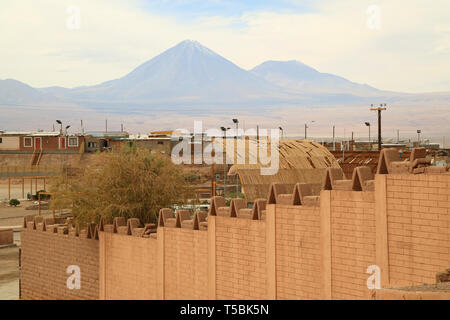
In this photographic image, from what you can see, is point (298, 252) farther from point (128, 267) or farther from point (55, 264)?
point (55, 264)

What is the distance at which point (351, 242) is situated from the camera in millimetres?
13117

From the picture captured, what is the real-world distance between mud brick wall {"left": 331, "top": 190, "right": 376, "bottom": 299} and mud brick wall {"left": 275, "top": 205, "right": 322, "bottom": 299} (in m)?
0.52

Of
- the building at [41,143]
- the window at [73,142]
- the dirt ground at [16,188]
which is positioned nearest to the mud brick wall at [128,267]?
the dirt ground at [16,188]

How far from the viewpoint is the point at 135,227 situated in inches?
800

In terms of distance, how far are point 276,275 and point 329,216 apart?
237 centimetres

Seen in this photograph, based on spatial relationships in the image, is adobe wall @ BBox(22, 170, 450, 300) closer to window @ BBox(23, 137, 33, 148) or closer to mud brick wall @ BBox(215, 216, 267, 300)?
mud brick wall @ BBox(215, 216, 267, 300)

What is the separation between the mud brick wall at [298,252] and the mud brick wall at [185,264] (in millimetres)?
3069

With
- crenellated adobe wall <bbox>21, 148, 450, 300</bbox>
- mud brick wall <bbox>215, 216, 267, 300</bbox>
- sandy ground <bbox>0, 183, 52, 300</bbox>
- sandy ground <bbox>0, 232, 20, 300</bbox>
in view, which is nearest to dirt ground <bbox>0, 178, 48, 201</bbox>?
sandy ground <bbox>0, 183, 52, 300</bbox>

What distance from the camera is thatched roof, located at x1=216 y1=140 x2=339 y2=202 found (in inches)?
1196

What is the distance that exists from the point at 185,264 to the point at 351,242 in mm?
6261
